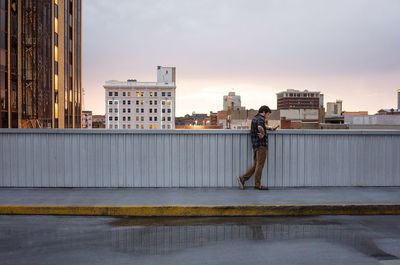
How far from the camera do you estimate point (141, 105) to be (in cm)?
19562

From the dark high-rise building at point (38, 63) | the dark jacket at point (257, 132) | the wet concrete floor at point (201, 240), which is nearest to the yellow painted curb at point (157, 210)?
the wet concrete floor at point (201, 240)

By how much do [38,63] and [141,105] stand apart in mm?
149352

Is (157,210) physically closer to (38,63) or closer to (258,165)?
(258,165)

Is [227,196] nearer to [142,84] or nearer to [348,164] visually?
[348,164]

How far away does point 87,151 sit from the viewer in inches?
418

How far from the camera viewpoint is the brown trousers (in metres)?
10.1

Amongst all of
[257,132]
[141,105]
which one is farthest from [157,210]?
[141,105]

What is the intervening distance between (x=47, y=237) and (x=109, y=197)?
9.09 ft

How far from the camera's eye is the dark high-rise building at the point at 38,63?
3788 cm

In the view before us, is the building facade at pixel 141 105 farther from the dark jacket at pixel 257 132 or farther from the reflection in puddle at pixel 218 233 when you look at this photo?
the reflection in puddle at pixel 218 233

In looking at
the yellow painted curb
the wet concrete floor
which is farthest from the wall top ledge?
the wet concrete floor

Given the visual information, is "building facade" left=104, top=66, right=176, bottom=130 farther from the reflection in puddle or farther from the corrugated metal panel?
the reflection in puddle

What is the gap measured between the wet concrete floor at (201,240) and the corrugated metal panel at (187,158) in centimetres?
261

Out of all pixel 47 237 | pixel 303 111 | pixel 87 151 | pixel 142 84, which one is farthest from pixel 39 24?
pixel 142 84
